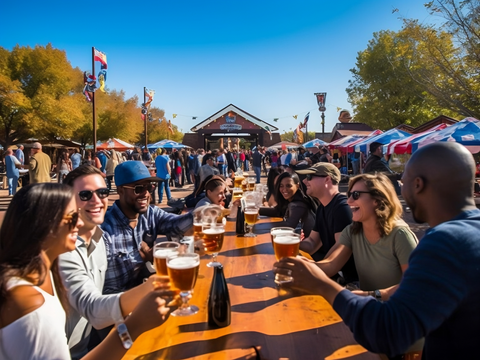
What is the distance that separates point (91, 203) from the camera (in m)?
2.45

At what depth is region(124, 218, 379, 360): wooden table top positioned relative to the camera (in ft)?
5.02

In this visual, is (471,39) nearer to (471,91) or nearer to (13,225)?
(471,91)

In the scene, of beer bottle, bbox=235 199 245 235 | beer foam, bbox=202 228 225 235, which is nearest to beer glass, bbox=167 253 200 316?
beer foam, bbox=202 228 225 235

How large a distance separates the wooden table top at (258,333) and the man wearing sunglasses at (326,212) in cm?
123

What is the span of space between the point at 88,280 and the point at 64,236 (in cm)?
44

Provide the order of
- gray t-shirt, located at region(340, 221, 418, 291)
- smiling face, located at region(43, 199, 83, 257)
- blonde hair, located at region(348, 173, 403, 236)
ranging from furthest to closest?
blonde hair, located at region(348, 173, 403, 236), gray t-shirt, located at region(340, 221, 418, 291), smiling face, located at region(43, 199, 83, 257)

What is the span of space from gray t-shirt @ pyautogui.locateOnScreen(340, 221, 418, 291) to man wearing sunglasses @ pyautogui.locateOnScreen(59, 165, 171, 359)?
1640 mm

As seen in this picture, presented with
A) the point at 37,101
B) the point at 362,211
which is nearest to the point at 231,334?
the point at 362,211

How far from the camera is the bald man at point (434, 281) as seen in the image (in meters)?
1.14

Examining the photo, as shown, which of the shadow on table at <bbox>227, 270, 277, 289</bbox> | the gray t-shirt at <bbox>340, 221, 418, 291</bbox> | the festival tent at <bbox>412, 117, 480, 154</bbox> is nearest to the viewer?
the shadow on table at <bbox>227, 270, 277, 289</bbox>

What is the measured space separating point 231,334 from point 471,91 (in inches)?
597

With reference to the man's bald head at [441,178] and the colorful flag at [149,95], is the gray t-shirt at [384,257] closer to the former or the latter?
the man's bald head at [441,178]

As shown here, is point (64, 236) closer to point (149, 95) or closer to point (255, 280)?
point (255, 280)

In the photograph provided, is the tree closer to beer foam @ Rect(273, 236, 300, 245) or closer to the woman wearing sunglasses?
the woman wearing sunglasses
